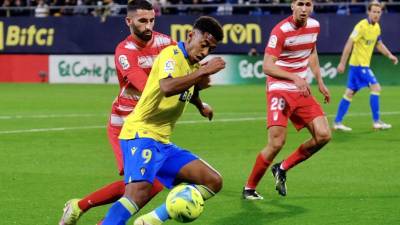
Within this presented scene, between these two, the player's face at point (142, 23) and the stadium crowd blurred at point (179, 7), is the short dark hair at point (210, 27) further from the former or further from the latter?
the stadium crowd blurred at point (179, 7)

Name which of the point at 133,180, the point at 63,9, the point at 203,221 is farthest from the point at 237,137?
the point at 63,9

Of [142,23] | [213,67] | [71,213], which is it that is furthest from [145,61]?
[213,67]

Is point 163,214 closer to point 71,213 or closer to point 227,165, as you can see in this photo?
point 71,213

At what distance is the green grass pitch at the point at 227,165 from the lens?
10.5 metres

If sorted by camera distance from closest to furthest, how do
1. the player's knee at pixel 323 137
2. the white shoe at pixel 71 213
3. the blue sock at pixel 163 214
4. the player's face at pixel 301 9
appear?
the blue sock at pixel 163 214 → the white shoe at pixel 71 213 → the player's knee at pixel 323 137 → the player's face at pixel 301 9

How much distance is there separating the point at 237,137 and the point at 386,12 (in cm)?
1615

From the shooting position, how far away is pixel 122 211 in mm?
8109

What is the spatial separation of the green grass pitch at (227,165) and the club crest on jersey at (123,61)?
1603mm

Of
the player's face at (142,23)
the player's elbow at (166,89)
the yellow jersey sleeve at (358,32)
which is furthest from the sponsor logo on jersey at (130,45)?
the yellow jersey sleeve at (358,32)

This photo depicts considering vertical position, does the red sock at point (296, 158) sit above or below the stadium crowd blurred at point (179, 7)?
above

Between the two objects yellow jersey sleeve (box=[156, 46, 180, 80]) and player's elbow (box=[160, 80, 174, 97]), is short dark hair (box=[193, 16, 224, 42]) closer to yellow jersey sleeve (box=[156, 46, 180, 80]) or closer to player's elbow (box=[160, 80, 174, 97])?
yellow jersey sleeve (box=[156, 46, 180, 80])

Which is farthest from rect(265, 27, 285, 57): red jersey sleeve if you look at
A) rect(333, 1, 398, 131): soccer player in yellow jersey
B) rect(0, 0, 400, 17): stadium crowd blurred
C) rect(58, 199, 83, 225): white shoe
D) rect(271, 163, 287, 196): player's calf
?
rect(0, 0, 400, 17): stadium crowd blurred

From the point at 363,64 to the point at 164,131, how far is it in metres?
12.1

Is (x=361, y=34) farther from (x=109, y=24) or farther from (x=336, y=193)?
(x=109, y=24)
